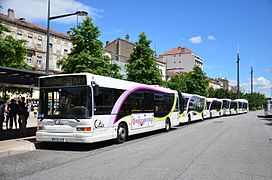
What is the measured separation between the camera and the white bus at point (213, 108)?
35531 millimetres

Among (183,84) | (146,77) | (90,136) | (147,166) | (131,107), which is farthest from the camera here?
(183,84)

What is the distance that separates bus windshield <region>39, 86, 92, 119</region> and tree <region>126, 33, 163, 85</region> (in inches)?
962

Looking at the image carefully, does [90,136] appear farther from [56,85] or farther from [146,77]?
[146,77]

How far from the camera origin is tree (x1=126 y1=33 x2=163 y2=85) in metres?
35.5

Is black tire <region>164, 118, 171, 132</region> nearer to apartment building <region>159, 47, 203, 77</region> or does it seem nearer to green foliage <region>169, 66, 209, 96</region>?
green foliage <region>169, 66, 209, 96</region>

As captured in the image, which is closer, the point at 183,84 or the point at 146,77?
the point at 146,77

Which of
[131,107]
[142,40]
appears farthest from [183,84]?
[131,107]

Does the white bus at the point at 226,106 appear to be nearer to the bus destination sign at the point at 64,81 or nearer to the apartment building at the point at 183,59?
the bus destination sign at the point at 64,81

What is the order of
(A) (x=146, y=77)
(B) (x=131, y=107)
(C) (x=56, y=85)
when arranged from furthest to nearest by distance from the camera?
(A) (x=146, y=77) → (B) (x=131, y=107) → (C) (x=56, y=85)

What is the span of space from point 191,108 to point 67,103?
63.3 feet

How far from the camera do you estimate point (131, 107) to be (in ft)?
44.6

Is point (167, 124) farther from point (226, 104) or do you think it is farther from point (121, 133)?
point (226, 104)

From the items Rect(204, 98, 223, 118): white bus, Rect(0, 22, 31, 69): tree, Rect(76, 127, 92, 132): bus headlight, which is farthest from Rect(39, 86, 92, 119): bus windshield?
Rect(204, 98, 223, 118): white bus

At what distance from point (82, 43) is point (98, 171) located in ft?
68.7
